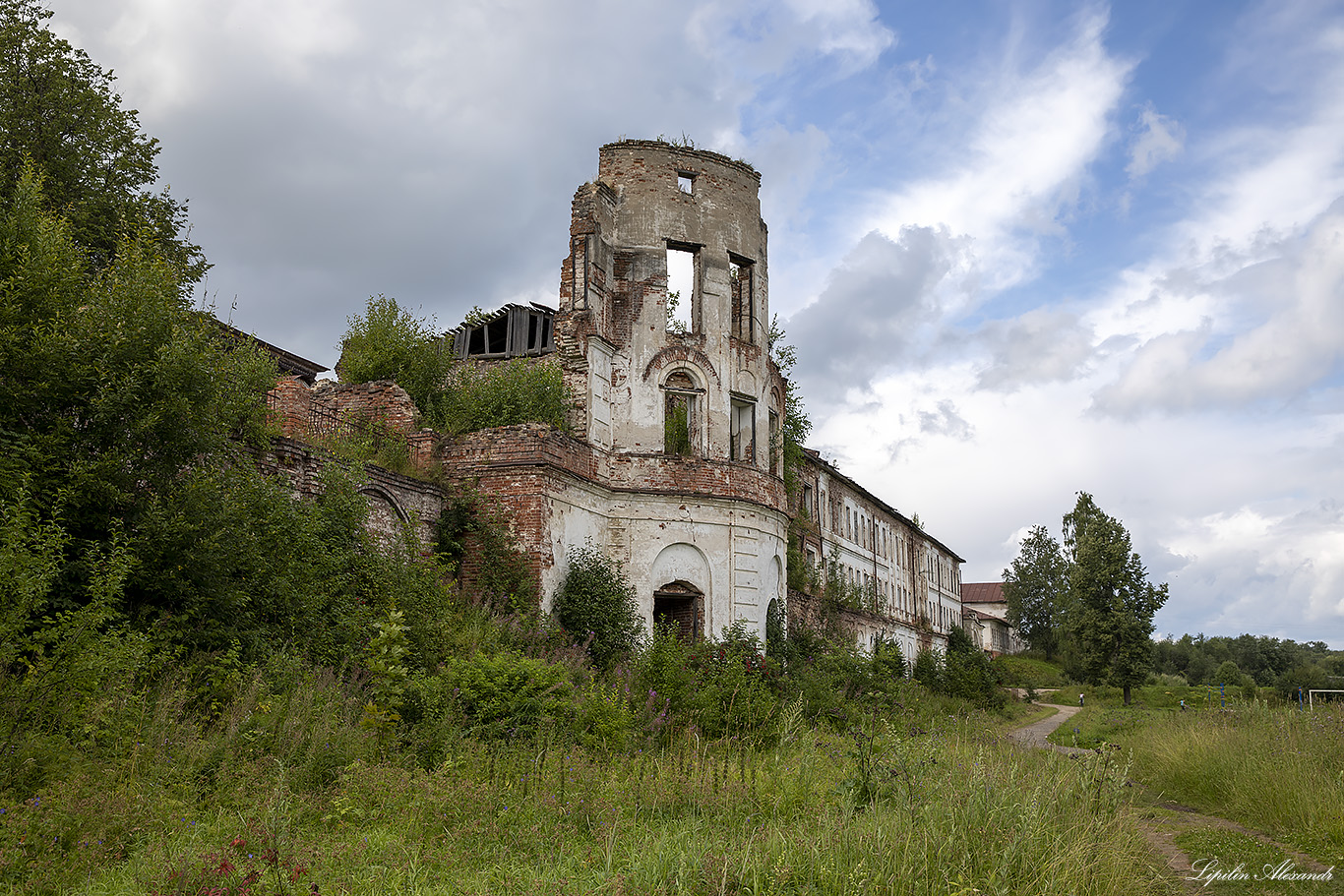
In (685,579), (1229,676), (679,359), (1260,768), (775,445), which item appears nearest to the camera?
(1260,768)

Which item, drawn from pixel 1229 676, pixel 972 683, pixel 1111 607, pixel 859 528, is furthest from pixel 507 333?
pixel 1229 676

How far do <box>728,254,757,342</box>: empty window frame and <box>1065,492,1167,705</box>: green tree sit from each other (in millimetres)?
33523

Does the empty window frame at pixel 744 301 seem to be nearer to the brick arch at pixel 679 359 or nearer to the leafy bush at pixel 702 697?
the brick arch at pixel 679 359

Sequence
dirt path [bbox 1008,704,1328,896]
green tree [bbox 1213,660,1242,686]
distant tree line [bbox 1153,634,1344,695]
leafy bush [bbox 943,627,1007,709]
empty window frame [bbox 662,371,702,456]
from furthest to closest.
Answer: distant tree line [bbox 1153,634,1344,695], green tree [bbox 1213,660,1242,686], leafy bush [bbox 943,627,1007,709], empty window frame [bbox 662,371,702,456], dirt path [bbox 1008,704,1328,896]

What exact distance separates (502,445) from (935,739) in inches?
463

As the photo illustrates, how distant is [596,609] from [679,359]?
6447 mm

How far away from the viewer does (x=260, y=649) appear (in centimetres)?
1055

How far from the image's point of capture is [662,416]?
21312 millimetres

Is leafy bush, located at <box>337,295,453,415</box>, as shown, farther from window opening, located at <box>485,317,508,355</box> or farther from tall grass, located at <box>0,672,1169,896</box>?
tall grass, located at <box>0,672,1169,896</box>

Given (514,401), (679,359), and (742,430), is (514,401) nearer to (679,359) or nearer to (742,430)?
(679,359)

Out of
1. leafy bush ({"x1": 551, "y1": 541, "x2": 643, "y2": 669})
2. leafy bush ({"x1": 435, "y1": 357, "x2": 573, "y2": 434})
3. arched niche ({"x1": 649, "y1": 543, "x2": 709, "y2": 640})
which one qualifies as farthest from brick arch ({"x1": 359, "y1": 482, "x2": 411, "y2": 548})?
arched niche ({"x1": 649, "y1": 543, "x2": 709, "y2": 640})

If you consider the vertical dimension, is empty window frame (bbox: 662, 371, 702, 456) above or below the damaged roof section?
below

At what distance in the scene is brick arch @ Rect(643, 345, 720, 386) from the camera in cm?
2148

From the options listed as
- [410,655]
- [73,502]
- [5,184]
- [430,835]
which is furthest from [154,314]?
[5,184]
